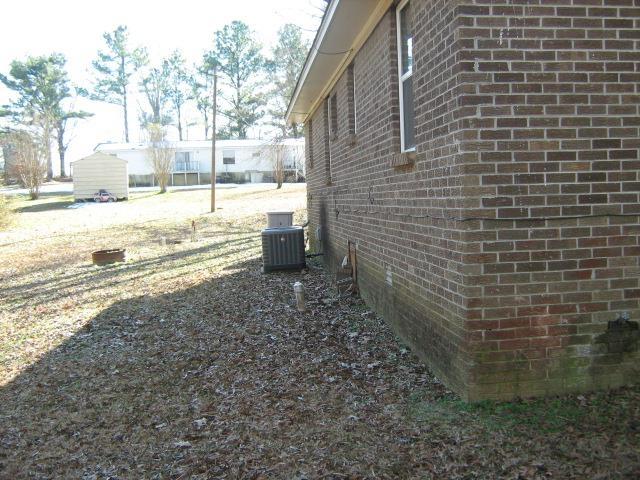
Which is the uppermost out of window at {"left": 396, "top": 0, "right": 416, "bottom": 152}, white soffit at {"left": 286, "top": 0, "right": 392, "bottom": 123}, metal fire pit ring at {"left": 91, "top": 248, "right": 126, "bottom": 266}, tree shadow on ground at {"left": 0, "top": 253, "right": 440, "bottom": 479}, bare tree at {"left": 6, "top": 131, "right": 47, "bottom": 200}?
bare tree at {"left": 6, "top": 131, "right": 47, "bottom": 200}

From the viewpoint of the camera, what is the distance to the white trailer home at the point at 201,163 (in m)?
52.2

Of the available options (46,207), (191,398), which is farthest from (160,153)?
(191,398)

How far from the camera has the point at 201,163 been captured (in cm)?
5353

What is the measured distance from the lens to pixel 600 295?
13.5 ft

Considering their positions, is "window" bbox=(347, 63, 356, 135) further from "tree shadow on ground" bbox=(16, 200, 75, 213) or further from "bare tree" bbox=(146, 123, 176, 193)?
"bare tree" bbox=(146, 123, 176, 193)

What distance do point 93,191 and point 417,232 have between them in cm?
3862

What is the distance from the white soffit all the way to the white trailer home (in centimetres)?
4125

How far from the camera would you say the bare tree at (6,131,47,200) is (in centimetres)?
3912

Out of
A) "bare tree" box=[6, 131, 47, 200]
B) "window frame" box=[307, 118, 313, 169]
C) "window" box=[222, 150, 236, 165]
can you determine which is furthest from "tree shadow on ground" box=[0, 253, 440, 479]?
"window" box=[222, 150, 236, 165]

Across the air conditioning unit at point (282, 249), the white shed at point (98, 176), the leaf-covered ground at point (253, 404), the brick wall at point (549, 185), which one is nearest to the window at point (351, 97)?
the leaf-covered ground at point (253, 404)

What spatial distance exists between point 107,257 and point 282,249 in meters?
5.54

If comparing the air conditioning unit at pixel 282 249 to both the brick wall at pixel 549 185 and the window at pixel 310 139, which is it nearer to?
the window at pixel 310 139

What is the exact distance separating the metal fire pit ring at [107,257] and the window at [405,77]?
10.6 m

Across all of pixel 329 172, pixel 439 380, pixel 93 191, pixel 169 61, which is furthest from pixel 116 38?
pixel 439 380
